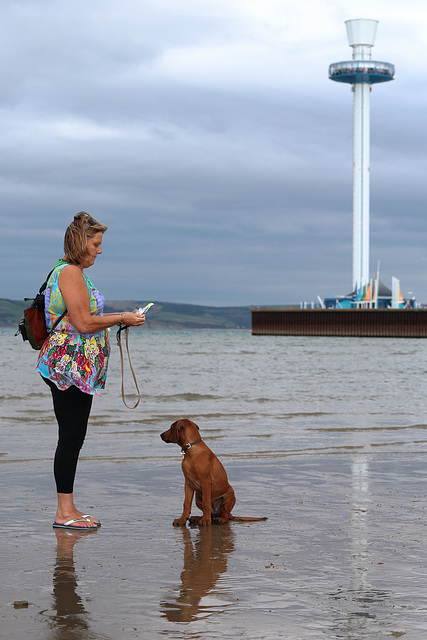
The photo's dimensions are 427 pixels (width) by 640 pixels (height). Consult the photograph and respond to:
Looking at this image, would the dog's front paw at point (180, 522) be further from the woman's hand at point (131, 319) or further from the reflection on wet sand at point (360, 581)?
A: the woman's hand at point (131, 319)

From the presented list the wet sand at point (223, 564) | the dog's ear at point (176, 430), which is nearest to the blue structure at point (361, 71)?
the wet sand at point (223, 564)

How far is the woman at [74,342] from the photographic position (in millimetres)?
4855

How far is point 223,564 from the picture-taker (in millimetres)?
4238

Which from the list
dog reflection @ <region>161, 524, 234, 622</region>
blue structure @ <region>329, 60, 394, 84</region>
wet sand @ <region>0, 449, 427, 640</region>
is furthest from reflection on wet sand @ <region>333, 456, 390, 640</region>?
blue structure @ <region>329, 60, 394, 84</region>

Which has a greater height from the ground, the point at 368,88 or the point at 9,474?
the point at 368,88

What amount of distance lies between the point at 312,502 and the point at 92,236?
243 cm

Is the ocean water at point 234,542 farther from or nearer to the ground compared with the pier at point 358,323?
nearer to the ground

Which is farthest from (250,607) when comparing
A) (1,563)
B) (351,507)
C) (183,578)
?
(351,507)

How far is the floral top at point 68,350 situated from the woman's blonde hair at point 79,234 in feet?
0.25

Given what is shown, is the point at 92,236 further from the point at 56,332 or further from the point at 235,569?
the point at 235,569

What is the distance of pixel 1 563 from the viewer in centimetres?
418

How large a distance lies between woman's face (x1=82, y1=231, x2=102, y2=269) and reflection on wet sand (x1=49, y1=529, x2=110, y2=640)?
159cm

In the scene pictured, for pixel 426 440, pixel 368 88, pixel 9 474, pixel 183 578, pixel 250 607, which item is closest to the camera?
pixel 250 607

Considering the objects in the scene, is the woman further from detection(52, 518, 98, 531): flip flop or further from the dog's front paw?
the dog's front paw
